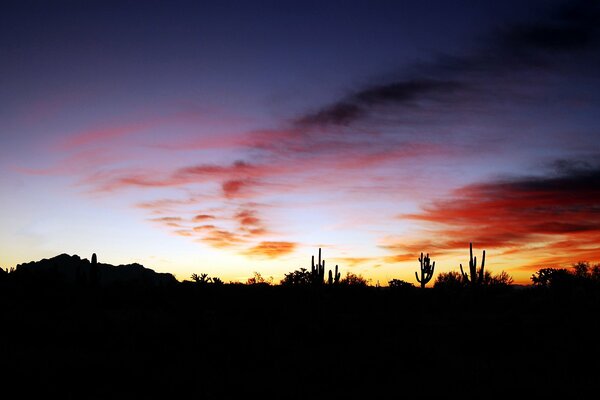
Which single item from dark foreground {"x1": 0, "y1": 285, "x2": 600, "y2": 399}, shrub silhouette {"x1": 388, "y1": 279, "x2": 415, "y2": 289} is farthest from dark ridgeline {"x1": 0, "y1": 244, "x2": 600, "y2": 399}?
shrub silhouette {"x1": 388, "y1": 279, "x2": 415, "y2": 289}

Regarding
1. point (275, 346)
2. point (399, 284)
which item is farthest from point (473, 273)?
point (275, 346)

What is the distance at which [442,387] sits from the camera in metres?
10.4

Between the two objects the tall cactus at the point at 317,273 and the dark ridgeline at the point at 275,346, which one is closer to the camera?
the dark ridgeline at the point at 275,346

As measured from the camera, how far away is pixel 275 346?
13578mm

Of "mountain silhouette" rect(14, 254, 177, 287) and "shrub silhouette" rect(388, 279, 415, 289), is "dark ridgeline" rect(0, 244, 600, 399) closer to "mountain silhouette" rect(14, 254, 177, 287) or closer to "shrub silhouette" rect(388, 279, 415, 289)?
"mountain silhouette" rect(14, 254, 177, 287)

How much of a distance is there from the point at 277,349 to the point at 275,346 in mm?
274

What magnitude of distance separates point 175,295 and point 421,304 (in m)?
13.0

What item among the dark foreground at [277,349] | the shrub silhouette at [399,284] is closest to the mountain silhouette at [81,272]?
the dark foreground at [277,349]

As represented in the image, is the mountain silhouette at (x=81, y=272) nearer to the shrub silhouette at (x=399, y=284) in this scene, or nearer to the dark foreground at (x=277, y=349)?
the dark foreground at (x=277, y=349)

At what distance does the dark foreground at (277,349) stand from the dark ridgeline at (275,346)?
0.14ft

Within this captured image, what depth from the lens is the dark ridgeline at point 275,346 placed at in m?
10.2

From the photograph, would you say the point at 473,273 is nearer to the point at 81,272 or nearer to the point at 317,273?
the point at 317,273

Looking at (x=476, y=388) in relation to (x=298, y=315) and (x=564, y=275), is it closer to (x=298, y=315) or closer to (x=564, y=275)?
(x=298, y=315)

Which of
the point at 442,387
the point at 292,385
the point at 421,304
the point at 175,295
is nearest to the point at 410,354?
the point at 442,387
